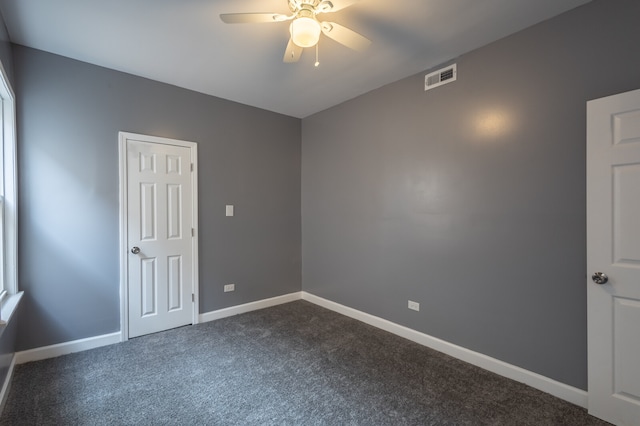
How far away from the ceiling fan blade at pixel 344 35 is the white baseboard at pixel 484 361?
A: 8.93 ft

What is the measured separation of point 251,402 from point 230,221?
2256 millimetres

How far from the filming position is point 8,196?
8.07 feet

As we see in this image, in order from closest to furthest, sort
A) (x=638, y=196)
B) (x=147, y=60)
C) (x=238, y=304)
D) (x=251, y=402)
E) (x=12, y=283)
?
(x=638, y=196) < (x=251, y=402) < (x=12, y=283) < (x=147, y=60) < (x=238, y=304)

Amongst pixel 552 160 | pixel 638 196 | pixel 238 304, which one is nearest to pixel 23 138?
pixel 238 304

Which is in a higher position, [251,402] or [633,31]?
[633,31]

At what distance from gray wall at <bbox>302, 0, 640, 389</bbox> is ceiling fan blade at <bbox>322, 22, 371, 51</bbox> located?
1249 mm

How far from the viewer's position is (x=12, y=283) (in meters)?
2.46

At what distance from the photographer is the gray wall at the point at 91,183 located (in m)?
2.62

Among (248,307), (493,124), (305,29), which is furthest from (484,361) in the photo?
(305,29)

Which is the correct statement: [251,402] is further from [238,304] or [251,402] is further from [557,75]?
[557,75]

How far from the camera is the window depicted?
2420 mm

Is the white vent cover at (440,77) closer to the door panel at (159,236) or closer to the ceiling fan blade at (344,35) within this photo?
the ceiling fan blade at (344,35)

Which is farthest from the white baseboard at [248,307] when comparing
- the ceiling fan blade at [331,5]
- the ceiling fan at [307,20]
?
the ceiling fan blade at [331,5]

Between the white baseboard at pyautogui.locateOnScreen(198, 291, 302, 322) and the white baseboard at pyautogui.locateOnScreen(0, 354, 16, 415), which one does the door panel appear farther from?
the white baseboard at pyautogui.locateOnScreen(0, 354, 16, 415)
